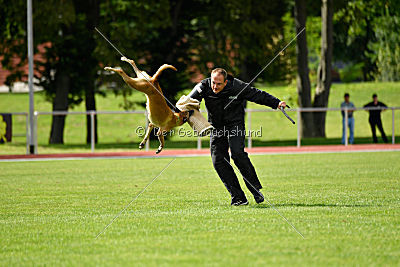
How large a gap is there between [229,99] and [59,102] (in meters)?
23.9

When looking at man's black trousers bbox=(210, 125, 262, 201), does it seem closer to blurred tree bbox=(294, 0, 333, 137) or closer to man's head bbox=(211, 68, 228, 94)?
man's head bbox=(211, 68, 228, 94)

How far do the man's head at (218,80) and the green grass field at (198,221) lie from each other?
1.64 metres

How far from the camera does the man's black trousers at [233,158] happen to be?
10.4 metres

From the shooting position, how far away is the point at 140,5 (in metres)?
33.3

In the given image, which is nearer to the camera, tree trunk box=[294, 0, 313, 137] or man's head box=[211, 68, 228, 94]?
man's head box=[211, 68, 228, 94]

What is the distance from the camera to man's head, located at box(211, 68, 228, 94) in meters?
9.99

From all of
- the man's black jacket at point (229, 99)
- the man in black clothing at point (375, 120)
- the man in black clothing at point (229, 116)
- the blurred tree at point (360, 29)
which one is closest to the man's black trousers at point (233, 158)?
the man in black clothing at point (229, 116)

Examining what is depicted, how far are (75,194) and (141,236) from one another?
17.2 ft

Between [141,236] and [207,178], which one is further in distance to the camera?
[207,178]

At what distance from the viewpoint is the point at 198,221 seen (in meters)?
8.91

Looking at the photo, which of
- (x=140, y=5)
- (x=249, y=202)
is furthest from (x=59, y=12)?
(x=249, y=202)

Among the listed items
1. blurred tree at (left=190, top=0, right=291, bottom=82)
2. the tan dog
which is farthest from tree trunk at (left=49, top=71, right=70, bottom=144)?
the tan dog

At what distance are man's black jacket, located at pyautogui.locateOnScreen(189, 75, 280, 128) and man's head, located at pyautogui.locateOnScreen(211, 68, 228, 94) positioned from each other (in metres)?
0.16

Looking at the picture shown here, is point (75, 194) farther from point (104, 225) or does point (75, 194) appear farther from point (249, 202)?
point (104, 225)
